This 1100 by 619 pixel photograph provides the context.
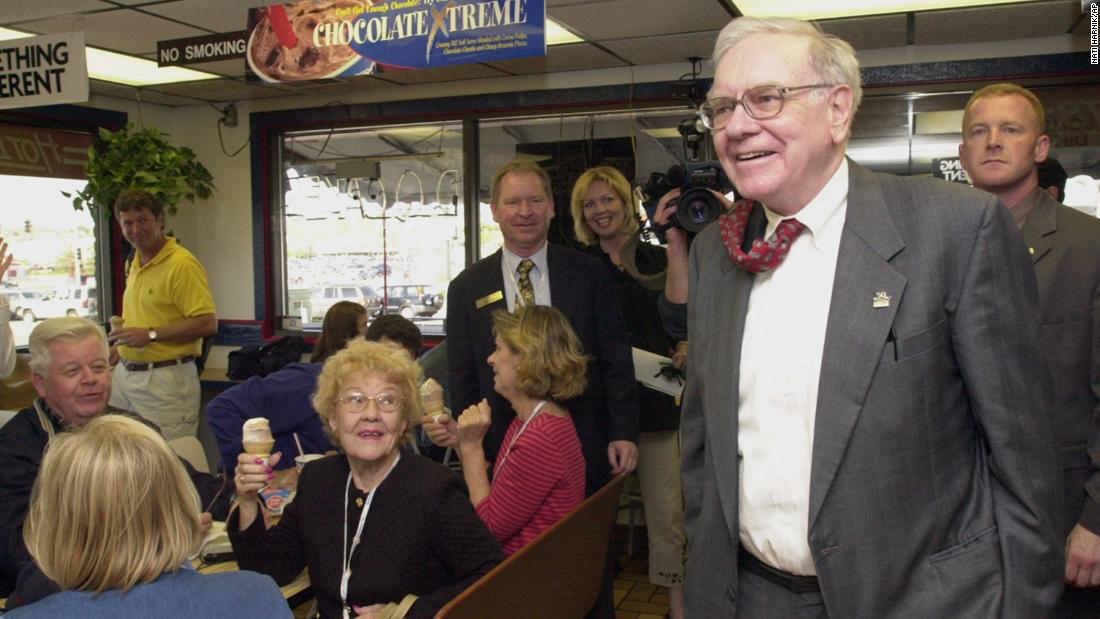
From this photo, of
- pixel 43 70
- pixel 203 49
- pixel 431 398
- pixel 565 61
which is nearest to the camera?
pixel 431 398

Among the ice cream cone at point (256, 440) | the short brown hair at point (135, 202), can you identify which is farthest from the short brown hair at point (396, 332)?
the short brown hair at point (135, 202)

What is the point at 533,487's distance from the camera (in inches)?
93.9

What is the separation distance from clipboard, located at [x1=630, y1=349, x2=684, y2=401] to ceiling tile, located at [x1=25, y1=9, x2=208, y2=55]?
294 centimetres

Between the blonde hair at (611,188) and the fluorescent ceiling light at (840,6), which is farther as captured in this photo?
the fluorescent ceiling light at (840,6)

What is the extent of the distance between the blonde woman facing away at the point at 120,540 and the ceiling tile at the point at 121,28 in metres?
3.57

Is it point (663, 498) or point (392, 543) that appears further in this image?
point (663, 498)

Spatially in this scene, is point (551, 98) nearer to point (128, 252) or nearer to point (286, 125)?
point (286, 125)

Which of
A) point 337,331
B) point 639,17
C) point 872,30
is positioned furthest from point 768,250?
point 872,30

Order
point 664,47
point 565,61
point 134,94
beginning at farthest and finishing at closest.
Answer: point 134,94, point 565,61, point 664,47

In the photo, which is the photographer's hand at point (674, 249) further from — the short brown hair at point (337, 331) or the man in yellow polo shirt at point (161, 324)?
the man in yellow polo shirt at point (161, 324)

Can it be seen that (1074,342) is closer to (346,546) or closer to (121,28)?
(346,546)

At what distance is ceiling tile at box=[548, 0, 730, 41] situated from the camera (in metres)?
4.21

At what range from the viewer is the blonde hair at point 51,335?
98.6 inches

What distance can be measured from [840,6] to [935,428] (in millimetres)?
3630
